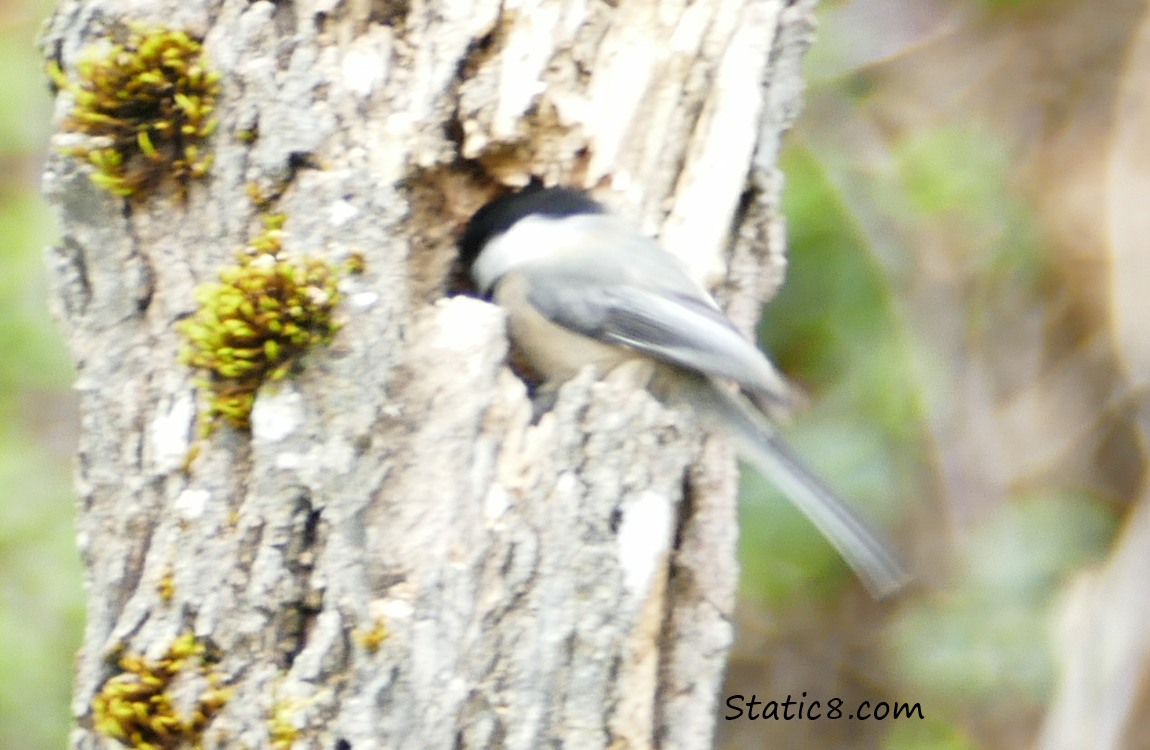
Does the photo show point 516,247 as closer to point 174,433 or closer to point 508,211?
point 508,211

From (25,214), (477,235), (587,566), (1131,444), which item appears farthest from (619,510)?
(1131,444)

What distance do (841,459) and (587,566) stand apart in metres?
1.70

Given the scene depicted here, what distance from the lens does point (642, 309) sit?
77.4 inches

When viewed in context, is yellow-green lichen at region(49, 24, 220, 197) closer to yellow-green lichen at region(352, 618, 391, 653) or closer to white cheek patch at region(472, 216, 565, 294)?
white cheek patch at region(472, 216, 565, 294)

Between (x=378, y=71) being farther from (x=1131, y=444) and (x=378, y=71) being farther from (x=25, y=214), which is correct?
(x=1131, y=444)

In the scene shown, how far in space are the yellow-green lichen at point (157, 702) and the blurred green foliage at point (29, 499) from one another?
1.47 meters

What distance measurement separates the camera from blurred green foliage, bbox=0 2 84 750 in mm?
2807

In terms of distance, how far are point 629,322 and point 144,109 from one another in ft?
2.76

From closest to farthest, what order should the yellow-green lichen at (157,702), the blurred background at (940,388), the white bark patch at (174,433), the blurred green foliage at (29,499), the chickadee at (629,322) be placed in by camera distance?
the yellow-green lichen at (157,702)
the white bark patch at (174,433)
the chickadee at (629,322)
the blurred green foliage at (29,499)
the blurred background at (940,388)

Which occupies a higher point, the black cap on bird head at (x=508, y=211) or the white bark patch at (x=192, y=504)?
the black cap on bird head at (x=508, y=211)

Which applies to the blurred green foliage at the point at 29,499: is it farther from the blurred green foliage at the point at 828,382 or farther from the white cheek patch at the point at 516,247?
the blurred green foliage at the point at 828,382

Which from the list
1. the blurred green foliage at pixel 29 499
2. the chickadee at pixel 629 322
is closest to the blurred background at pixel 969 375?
the chickadee at pixel 629 322

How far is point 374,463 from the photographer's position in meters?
1.54

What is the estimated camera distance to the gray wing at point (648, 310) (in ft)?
6.21
